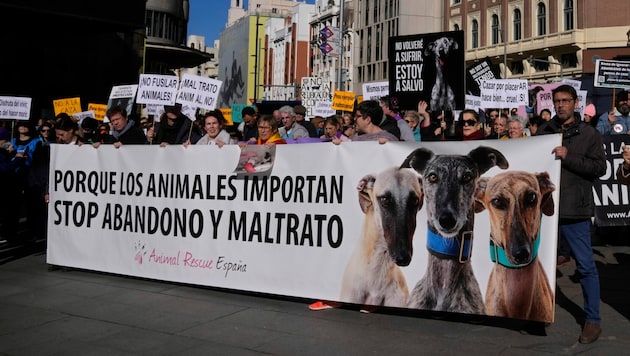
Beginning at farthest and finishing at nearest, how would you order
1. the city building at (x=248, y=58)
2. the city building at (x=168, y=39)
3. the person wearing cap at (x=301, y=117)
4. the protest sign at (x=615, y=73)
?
the city building at (x=248, y=58)
the city building at (x=168, y=39)
the person wearing cap at (x=301, y=117)
the protest sign at (x=615, y=73)

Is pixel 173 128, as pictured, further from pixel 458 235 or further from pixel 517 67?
pixel 517 67

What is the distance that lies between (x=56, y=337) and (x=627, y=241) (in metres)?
8.14

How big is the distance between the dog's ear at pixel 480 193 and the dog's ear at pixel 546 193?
40 cm

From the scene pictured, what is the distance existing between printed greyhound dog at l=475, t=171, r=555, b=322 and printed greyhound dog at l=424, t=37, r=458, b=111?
486cm

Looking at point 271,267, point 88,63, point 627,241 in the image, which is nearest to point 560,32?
point 88,63

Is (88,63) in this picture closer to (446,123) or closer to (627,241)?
(446,123)

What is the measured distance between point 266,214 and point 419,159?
161 centimetres

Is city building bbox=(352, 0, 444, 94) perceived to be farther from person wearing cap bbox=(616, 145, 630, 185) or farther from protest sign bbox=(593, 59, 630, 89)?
person wearing cap bbox=(616, 145, 630, 185)

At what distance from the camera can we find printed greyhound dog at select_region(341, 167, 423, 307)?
5242mm

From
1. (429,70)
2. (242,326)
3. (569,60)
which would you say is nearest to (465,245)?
(242,326)

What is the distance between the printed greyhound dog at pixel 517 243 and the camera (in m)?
4.71

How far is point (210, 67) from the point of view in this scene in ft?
611

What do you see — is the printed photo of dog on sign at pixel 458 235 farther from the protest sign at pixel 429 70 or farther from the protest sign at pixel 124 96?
the protest sign at pixel 124 96

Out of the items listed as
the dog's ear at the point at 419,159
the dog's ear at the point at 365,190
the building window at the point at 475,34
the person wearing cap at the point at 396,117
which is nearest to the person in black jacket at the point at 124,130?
the person wearing cap at the point at 396,117
